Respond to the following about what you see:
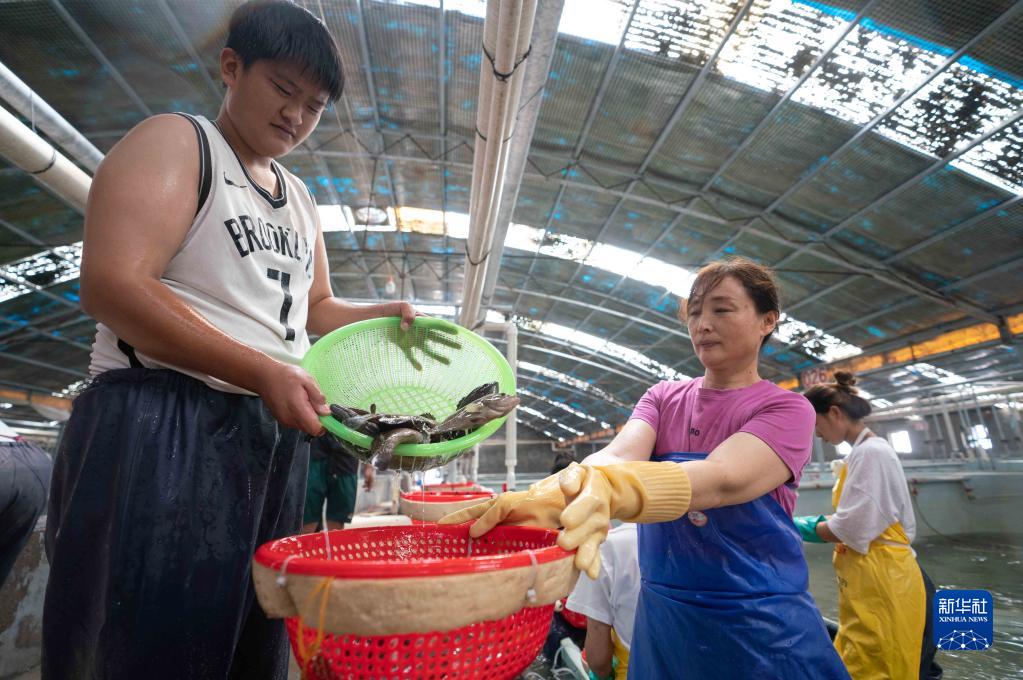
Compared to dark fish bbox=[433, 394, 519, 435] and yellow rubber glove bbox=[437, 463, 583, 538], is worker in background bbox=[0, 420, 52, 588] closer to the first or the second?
dark fish bbox=[433, 394, 519, 435]

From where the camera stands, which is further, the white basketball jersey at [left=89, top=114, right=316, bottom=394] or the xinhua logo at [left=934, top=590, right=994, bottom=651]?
the xinhua logo at [left=934, top=590, right=994, bottom=651]

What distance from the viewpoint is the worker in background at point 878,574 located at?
9.87ft

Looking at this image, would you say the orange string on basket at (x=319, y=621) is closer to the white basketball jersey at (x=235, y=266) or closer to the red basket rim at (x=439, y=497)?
the white basketball jersey at (x=235, y=266)

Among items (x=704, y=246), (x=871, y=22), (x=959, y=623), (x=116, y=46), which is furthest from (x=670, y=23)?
(x=116, y=46)

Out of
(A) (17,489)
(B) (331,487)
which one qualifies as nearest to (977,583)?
(B) (331,487)

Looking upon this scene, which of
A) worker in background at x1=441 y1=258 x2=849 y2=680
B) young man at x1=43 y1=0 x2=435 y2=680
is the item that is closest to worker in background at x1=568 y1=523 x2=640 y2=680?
worker in background at x1=441 y1=258 x2=849 y2=680

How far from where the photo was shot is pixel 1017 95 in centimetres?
668

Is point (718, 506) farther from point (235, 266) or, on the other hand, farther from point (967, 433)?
point (967, 433)

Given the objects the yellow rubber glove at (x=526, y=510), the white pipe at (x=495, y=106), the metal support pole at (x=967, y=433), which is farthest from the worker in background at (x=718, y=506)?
the metal support pole at (x=967, y=433)

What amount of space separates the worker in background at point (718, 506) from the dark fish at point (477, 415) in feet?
0.75

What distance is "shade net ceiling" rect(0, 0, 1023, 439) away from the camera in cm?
663

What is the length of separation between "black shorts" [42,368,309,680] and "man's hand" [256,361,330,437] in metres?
0.27

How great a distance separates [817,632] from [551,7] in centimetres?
508

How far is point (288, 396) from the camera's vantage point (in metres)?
1.07
